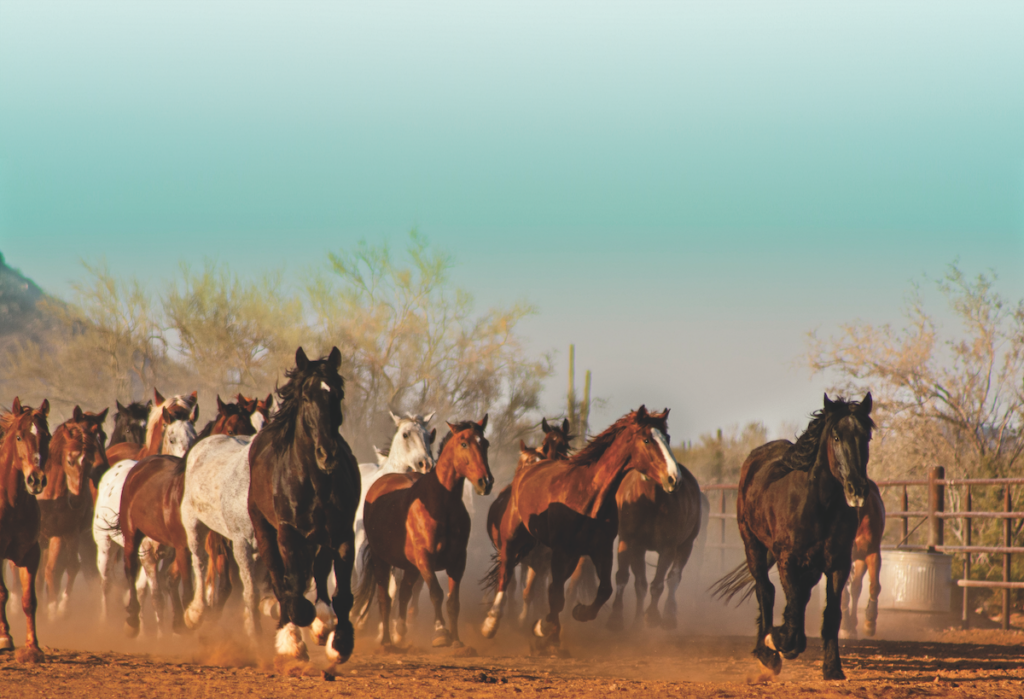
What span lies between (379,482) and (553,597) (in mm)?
2384

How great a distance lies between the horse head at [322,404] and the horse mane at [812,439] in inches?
125

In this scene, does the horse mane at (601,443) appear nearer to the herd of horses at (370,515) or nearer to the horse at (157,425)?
the herd of horses at (370,515)

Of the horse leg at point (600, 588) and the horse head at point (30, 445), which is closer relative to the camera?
the horse head at point (30, 445)

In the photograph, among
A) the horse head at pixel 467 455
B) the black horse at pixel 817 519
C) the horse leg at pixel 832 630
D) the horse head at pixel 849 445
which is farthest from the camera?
the horse head at pixel 467 455

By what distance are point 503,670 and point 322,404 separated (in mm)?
2392

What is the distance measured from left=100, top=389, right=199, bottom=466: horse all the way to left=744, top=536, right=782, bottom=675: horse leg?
6216mm

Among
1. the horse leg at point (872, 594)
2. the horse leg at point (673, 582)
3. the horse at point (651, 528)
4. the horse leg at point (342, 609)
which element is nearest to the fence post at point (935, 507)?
the horse leg at point (872, 594)

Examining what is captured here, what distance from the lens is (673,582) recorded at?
11.7 metres

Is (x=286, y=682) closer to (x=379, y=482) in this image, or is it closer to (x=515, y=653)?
(x=515, y=653)

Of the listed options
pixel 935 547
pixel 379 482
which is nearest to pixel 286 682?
pixel 379 482

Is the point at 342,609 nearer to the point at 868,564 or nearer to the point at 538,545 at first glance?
the point at 538,545

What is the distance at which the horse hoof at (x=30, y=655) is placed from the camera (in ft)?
25.4

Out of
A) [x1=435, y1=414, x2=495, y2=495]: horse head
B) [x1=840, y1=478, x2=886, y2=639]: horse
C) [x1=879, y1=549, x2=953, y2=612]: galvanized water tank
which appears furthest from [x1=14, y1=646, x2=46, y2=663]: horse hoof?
[x1=879, y1=549, x2=953, y2=612]: galvanized water tank

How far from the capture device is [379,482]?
416 inches
